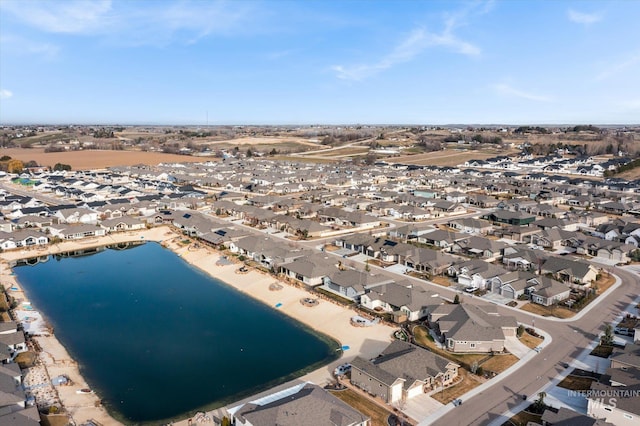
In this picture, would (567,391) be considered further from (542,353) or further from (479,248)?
(479,248)

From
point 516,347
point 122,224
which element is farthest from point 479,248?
point 122,224

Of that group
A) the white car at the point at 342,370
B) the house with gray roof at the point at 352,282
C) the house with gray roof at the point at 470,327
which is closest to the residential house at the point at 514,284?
the house with gray roof at the point at 470,327

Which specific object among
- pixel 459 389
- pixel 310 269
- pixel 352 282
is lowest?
pixel 459 389

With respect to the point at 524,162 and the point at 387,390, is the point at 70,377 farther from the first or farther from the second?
the point at 524,162

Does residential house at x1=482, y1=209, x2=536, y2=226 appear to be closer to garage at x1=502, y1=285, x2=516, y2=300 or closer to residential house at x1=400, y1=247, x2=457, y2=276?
residential house at x1=400, y1=247, x2=457, y2=276

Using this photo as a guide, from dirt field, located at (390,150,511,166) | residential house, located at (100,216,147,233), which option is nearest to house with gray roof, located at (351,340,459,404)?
residential house, located at (100,216,147,233)
